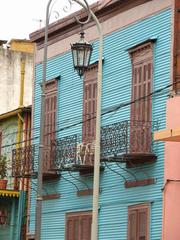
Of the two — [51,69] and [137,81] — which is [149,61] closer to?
[137,81]

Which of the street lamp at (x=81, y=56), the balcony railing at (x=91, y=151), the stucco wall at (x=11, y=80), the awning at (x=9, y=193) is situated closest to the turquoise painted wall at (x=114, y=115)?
the balcony railing at (x=91, y=151)

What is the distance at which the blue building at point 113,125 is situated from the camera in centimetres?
2452

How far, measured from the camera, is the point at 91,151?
2623cm

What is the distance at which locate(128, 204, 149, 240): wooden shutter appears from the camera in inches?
968

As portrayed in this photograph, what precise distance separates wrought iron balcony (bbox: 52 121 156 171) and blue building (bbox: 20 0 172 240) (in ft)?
0.08

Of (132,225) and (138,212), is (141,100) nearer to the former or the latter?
(138,212)

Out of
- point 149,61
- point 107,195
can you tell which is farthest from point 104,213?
point 149,61

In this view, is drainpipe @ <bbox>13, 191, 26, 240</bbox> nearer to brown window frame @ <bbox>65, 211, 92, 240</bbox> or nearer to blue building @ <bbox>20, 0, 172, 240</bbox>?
blue building @ <bbox>20, 0, 172, 240</bbox>

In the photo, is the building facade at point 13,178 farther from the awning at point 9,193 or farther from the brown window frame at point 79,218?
the brown window frame at point 79,218

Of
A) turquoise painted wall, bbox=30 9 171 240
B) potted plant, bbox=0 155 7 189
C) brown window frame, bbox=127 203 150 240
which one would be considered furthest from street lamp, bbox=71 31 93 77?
potted plant, bbox=0 155 7 189

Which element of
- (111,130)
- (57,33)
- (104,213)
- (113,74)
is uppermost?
(57,33)

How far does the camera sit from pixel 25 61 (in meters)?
44.2

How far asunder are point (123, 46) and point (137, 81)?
1420mm

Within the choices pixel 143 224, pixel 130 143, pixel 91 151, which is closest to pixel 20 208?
pixel 91 151
